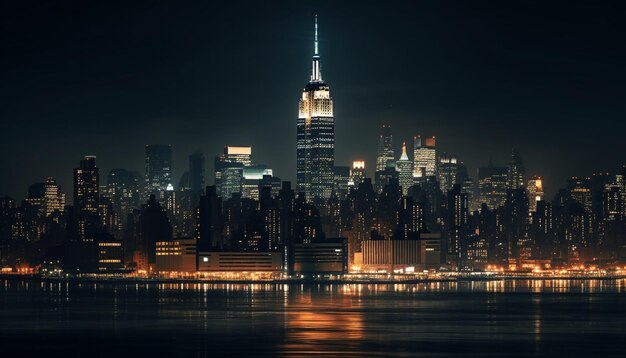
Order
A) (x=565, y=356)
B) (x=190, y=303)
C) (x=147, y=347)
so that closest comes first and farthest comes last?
(x=565, y=356)
(x=147, y=347)
(x=190, y=303)

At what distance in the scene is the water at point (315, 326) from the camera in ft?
325

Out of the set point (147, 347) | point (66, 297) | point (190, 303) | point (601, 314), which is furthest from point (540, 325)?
point (66, 297)

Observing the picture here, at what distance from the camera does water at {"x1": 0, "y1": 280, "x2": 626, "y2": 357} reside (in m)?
99.1

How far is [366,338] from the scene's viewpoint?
106125 mm

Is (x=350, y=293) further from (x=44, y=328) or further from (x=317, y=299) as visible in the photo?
(x=44, y=328)

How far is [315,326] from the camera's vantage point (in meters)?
117

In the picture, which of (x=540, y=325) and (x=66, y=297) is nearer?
(x=540, y=325)

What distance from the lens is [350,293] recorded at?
198 m

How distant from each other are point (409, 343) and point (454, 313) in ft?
128

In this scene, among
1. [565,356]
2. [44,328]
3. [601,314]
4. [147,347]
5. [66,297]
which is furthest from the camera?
[66,297]

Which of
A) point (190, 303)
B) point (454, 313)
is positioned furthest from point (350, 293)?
point (454, 313)

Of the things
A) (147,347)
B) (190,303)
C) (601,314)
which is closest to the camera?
(147,347)

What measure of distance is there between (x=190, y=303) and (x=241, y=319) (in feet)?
117

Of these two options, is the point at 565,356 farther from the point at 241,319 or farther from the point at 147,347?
the point at 241,319
